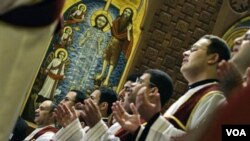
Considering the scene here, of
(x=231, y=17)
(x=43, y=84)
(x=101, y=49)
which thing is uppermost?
(x=231, y=17)

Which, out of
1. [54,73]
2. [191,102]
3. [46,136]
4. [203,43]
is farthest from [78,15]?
[191,102]

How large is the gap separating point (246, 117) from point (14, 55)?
20.1 inches

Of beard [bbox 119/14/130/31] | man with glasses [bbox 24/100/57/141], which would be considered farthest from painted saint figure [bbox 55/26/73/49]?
man with glasses [bbox 24/100/57/141]

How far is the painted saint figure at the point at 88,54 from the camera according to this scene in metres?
6.37

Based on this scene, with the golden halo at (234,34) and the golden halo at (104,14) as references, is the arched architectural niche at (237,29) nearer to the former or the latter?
the golden halo at (234,34)

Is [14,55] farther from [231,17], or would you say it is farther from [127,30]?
[231,17]

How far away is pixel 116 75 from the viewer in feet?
21.2

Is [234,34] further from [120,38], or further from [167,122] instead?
[167,122]

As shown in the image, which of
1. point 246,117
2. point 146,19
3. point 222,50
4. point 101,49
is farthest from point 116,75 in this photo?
point 246,117

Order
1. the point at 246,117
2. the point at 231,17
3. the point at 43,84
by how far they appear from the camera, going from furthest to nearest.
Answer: the point at 231,17 → the point at 43,84 → the point at 246,117

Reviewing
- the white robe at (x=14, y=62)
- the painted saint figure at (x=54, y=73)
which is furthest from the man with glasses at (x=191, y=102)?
the painted saint figure at (x=54, y=73)

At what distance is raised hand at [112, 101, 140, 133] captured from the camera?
244 cm

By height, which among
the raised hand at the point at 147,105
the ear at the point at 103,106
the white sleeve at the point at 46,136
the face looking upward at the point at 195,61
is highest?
the face looking upward at the point at 195,61

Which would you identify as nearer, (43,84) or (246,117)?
(246,117)
